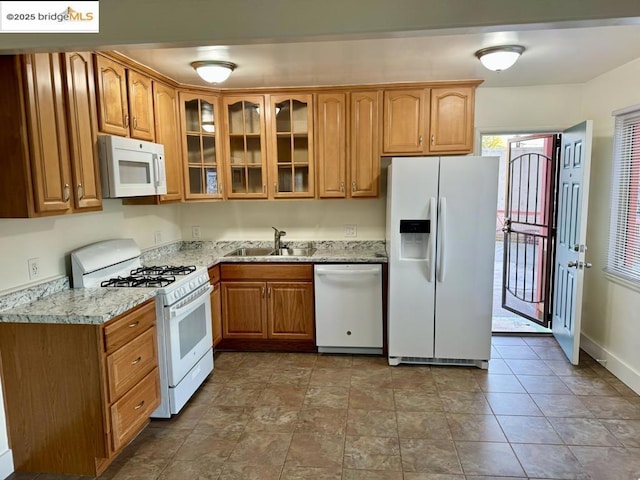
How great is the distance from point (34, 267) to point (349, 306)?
2.32 meters

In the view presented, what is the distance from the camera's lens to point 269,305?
373 cm

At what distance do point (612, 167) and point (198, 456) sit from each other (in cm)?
367

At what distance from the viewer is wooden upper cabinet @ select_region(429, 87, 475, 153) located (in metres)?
3.61

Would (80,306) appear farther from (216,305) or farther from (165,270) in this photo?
(216,305)

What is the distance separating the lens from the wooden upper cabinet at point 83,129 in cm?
230

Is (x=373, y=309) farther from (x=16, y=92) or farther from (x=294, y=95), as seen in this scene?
(x=16, y=92)

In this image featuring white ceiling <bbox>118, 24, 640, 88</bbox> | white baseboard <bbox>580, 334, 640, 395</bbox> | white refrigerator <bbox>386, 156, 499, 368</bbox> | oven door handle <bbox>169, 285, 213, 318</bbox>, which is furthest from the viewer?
white refrigerator <bbox>386, 156, 499, 368</bbox>

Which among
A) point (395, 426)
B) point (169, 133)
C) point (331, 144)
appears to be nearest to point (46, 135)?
point (169, 133)

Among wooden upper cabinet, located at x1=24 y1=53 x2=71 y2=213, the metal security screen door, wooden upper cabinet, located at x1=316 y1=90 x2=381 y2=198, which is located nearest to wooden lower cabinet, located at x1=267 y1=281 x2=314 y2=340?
Answer: wooden upper cabinet, located at x1=316 y1=90 x2=381 y2=198

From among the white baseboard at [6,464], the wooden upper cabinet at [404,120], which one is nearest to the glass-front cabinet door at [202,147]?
the wooden upper cabinet at [404,120]

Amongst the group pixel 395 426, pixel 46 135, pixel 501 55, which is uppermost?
pixel 501 55

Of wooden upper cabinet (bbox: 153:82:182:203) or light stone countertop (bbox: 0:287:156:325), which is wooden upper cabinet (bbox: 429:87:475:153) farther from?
light stone countertop (bbox: 0:287:156:325)

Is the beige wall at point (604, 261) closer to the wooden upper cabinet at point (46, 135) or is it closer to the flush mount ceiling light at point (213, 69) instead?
the flush mount ceiling light at point (213, 69)

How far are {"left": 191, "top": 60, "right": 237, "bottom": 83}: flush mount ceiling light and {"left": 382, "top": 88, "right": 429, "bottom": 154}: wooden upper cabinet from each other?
141 cm
